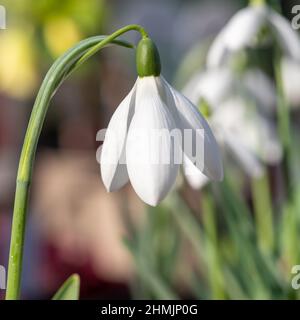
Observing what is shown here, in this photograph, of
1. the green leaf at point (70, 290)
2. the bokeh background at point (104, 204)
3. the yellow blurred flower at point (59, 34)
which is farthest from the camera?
Answer: the yellow blurred flower at point (59, 34)

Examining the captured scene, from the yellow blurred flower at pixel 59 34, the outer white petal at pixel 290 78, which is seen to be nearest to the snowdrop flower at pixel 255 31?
the outer white petal at pixel 290 78

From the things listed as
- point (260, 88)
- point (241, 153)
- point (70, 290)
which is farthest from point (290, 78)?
point (70, 290)

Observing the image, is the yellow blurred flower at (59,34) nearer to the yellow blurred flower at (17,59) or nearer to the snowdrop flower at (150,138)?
the yellow blurred flower at (17,59)

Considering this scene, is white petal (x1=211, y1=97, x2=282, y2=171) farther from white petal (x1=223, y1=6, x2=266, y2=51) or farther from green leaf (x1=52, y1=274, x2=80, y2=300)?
green leaf (x1=52, y1=274, x2=80, y2=300)

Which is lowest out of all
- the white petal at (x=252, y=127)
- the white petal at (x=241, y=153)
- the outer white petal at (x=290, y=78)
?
the white petal at (x=241, y=153)

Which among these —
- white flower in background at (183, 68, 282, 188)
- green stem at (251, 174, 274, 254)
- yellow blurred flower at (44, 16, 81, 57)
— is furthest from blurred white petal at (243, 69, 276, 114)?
yellow blurred flower at (44, 16, 81, 57)

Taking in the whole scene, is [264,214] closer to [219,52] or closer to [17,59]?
[219,52]
